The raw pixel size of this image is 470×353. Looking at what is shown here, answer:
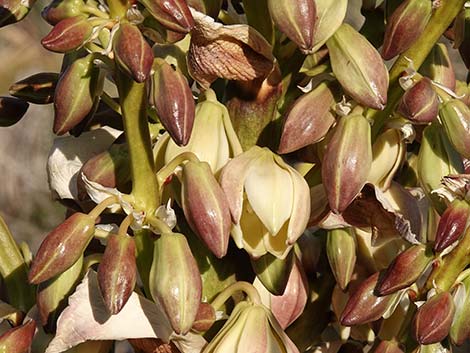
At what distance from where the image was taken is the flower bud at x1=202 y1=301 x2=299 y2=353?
2.16 ft

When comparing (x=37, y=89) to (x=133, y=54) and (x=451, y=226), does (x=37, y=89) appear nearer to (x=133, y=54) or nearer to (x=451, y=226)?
(x=133, y=54)

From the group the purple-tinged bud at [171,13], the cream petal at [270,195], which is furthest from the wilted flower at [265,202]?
the purple-tinged bud at [171,13]

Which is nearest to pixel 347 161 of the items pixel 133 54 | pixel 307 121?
pixel 307 121

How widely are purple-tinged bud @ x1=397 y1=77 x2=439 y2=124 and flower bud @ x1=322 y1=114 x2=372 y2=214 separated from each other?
3 cm

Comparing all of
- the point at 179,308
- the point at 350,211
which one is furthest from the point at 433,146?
the point at 179,308

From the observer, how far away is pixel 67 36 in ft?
1.97

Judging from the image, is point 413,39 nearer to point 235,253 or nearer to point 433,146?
point 433,146

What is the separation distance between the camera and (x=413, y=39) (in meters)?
0.66

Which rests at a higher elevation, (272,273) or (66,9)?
(66,9)

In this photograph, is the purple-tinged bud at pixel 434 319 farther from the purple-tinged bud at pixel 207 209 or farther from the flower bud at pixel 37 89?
the flower bud at pixel 37 89

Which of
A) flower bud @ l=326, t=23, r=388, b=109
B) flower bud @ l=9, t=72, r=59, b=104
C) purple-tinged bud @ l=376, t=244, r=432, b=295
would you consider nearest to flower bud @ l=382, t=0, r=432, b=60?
flower bud @ l=326, t=23, r=388, b=109

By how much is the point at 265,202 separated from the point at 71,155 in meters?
0.17

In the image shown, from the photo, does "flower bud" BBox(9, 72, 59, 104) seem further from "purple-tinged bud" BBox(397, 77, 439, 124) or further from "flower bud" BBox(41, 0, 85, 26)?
"purple-tinged bud" BBox(397, 77, 439, 124)

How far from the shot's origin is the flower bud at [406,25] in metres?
0.65
